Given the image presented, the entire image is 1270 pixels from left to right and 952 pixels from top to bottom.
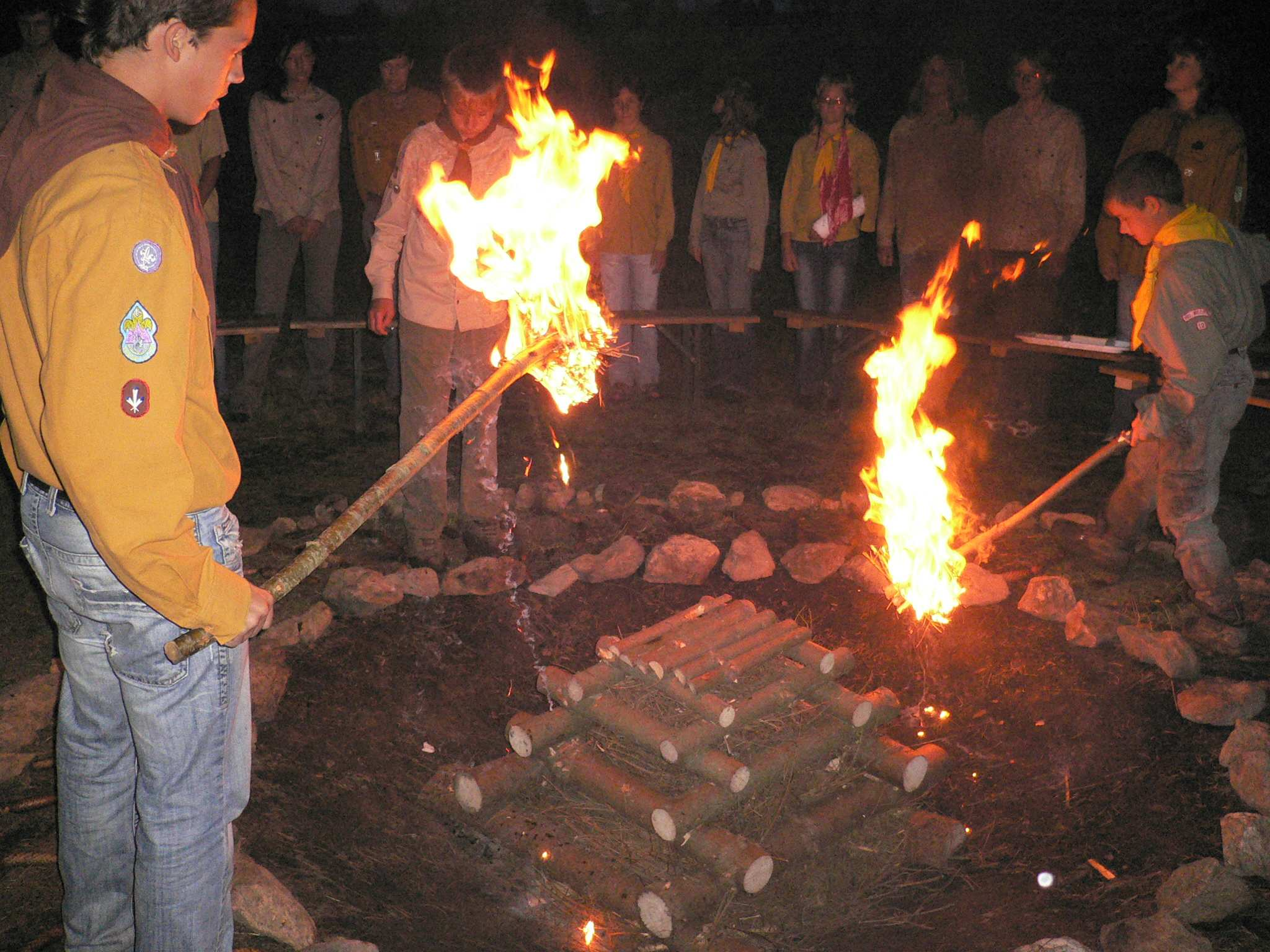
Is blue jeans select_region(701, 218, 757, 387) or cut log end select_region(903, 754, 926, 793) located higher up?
blue jeans select_region(701, 218, 757, 387)

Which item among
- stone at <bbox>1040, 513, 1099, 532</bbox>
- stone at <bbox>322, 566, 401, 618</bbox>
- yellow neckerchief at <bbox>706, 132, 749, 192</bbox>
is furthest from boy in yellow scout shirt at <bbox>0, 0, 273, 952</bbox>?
yellow neckerchief at <bbox>706, 132, 749, 192</bbox>

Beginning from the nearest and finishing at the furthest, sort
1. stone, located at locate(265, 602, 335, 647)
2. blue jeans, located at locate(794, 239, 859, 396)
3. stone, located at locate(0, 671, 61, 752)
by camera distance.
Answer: stone, located at locate(0, 671, 61, 752) → stone, located at locate(265, 602, 335, 647) → blue jeans, located at locate(794, 239, 859, 396)

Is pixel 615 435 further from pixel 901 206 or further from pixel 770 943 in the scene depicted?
pixel 770 943

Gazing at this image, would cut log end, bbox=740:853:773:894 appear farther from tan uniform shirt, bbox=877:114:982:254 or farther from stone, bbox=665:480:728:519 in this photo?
tan uniform shirt, bbox=877:114:982:254

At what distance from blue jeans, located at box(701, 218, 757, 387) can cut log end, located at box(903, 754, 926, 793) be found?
6059 mm

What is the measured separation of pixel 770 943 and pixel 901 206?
6.81 m

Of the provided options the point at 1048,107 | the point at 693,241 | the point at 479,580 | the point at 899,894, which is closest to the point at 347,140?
the point at 693,241

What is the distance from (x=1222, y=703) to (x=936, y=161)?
540 cm

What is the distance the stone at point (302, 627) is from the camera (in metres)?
5.14

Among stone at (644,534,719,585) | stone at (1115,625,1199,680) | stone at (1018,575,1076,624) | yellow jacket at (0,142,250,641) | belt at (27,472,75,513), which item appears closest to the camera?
yellow jacket at (0,142,250,641)

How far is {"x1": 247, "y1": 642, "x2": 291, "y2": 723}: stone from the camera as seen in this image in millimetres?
4566

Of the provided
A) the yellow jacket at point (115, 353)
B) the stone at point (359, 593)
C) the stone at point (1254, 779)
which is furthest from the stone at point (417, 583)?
the stone at point (1254, 779)

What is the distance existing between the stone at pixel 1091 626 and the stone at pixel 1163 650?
0.20ft

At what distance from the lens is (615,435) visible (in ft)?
29.1
